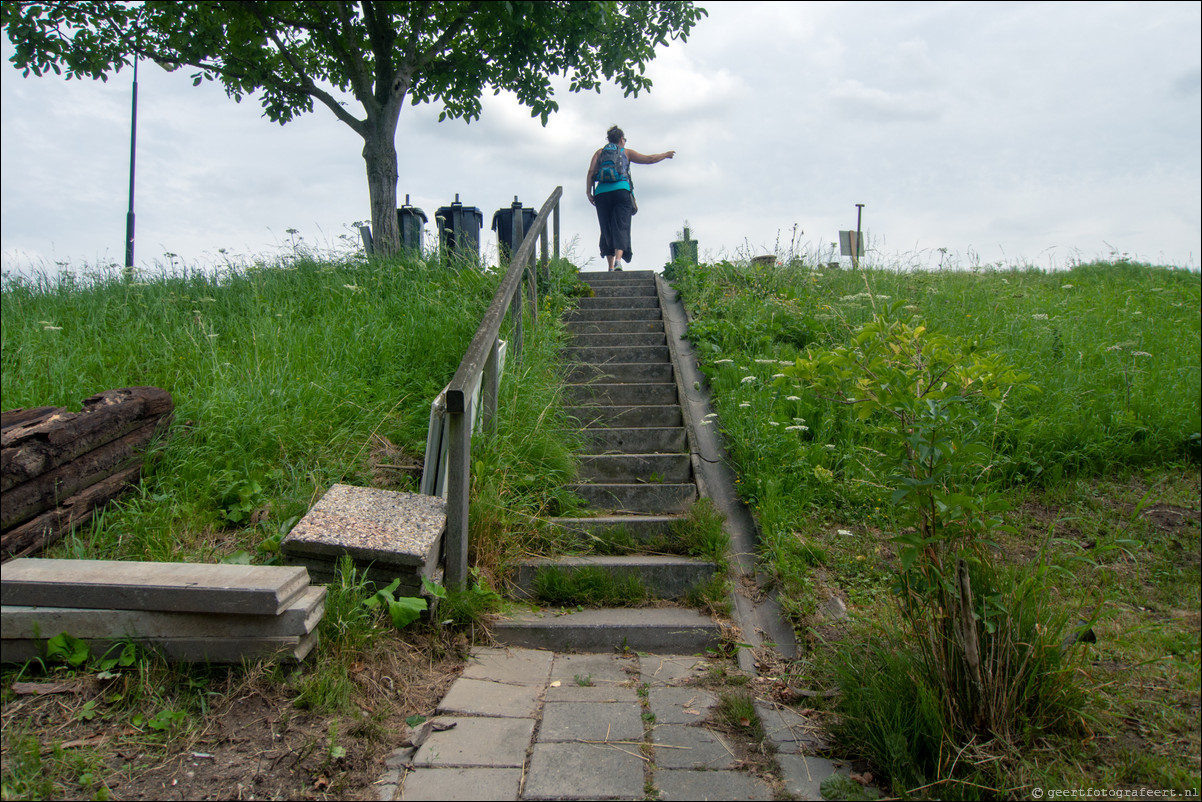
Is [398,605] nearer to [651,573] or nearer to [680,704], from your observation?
[680,704]

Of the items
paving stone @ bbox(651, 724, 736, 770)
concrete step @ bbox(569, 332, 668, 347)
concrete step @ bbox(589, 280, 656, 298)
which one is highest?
concrete step @ bbox(589, 280, 656, 298)

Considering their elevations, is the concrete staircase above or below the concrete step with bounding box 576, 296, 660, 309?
below

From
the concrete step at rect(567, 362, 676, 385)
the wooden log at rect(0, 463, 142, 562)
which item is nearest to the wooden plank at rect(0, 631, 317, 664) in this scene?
the wooden log at rect(0, 463, 142, 562)

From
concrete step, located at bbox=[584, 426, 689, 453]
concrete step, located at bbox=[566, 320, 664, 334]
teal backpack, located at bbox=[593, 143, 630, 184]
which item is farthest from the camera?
teal backpack, located at bbox=[593, 143, 630, 184]

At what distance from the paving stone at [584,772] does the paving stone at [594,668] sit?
60 centimetres

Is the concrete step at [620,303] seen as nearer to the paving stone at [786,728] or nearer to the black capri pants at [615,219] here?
the black capri pants at [615,219]

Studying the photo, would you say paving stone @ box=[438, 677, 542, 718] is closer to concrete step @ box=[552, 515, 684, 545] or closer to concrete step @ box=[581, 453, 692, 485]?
concrete step @ box=[552, 515, 684, 545]

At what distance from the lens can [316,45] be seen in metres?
9.33

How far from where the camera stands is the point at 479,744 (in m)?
2.56

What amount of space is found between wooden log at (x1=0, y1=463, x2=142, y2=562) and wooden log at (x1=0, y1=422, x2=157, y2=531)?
0.10ft

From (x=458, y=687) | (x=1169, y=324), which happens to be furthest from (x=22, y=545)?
(x=1169, y=324)

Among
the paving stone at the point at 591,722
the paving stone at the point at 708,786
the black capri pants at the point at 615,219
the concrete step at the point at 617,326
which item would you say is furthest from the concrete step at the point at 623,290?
the paving stone at the point at 708,786

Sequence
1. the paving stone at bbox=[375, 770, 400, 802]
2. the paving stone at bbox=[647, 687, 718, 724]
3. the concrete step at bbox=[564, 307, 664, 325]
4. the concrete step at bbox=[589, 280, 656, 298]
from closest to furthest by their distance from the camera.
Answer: the paving stone at bbox=[375, 770, 400, 802]
the paving stone at bbox=[647, 687, 718, 724]
the concrete step at bbox=[564, 307, 664, 325]
the concrete step at bbox=[589, 280, 656, 298]

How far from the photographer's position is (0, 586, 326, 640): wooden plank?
8.60 feet
